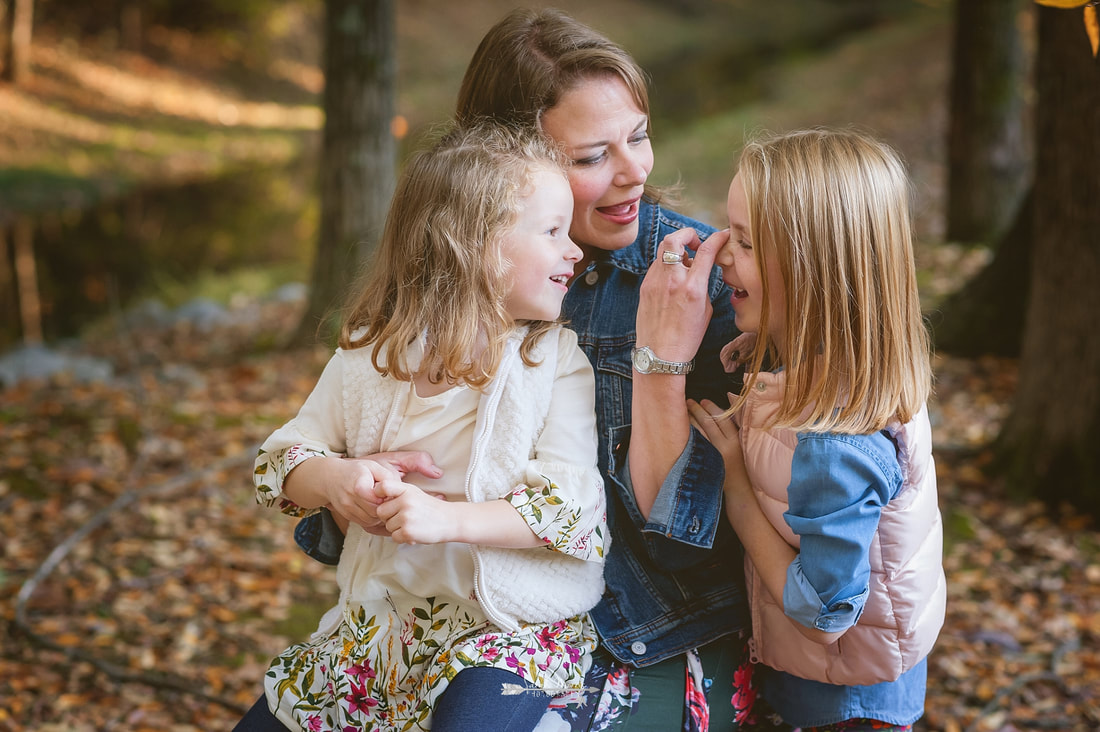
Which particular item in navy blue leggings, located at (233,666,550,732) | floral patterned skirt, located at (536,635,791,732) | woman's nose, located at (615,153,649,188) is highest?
woman's nose, located at (615,153,649,188)

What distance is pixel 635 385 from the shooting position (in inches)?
77.8

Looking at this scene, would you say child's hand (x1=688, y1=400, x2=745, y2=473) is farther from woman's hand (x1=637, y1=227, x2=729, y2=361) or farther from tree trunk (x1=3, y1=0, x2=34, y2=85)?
tree trunk (x1=3, y1=0, x2=34, y2=85)

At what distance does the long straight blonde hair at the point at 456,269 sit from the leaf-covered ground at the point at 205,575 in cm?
113

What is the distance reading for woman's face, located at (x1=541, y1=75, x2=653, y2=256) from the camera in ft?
7.26

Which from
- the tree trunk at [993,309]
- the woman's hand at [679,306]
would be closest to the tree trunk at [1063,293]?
the tree trunk at [993,309]

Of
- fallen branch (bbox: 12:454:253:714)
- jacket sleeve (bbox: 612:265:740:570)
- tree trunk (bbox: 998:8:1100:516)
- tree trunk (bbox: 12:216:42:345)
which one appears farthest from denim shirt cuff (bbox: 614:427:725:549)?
Answer: tree trunk (bbox: 12:216:42:345)

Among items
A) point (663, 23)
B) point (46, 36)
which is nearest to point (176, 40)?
point (46, 36)

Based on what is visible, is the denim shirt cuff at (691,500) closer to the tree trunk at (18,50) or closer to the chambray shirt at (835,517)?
the chambray shirt at (835,517)

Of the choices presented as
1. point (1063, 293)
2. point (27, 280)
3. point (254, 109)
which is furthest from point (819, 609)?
point (254, 109)

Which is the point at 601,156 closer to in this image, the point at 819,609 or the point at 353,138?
the point at 819,609

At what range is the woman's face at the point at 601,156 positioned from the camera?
87.1 inches

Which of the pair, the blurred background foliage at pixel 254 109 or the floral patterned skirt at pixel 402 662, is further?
the blurred background foliage at pixel 254 109

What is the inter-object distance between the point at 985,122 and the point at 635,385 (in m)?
6.74

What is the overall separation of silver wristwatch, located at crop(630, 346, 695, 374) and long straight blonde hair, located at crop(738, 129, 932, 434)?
0.17 m
